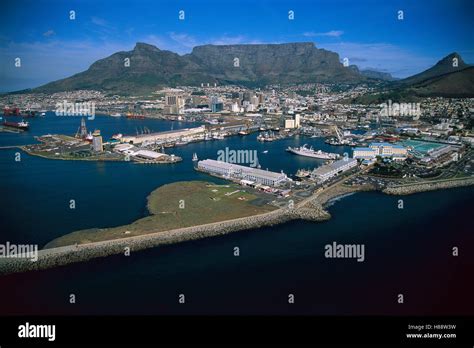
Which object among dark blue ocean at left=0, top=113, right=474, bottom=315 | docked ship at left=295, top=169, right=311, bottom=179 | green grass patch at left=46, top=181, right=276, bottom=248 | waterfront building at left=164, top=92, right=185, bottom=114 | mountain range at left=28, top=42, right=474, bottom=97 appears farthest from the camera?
mountain range at left=28, top=42, right=474, bottom=97

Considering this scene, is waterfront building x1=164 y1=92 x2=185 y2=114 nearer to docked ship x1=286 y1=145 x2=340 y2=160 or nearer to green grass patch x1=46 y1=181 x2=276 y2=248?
docked ship x1=286 y1=145 x2=340 y2=160

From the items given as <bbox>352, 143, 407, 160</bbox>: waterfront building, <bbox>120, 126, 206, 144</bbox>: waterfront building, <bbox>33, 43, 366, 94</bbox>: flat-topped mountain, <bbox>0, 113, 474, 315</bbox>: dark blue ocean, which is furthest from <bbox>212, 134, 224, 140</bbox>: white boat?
<bbox>33, 43, 366, 94</bbox>: flat-topped mountain

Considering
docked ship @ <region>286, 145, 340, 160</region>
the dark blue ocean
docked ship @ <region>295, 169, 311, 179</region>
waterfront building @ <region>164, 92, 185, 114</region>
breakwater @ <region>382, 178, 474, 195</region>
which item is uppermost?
waterfront building @ <region>164, 92, 185, 114</region>

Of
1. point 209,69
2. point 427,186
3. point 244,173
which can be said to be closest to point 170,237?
point 244,173

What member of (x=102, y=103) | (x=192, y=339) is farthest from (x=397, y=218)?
(x=102, y=103)

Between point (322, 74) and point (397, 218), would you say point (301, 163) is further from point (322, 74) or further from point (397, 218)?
point (322, 74)

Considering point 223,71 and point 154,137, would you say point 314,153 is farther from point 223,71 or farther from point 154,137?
point 223,71
